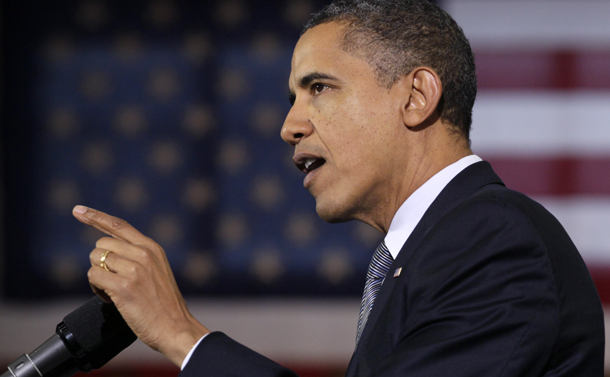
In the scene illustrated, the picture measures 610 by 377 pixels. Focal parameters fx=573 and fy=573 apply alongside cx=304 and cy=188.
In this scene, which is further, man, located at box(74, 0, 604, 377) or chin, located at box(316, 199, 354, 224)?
chin, located at box(316, 199, 354, 224)

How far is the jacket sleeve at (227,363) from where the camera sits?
780mm

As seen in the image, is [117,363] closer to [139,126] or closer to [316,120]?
[139,126]

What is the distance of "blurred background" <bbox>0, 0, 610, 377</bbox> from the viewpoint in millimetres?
3314

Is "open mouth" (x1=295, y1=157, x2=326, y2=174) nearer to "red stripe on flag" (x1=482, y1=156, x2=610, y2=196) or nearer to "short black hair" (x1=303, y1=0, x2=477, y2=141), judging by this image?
"short black hair" (x1=303, y1=0, x2=477, y2=141)

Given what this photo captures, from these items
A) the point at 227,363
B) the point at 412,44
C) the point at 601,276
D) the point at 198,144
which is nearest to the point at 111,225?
the point at 227,363

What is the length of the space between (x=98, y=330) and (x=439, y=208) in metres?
0.56

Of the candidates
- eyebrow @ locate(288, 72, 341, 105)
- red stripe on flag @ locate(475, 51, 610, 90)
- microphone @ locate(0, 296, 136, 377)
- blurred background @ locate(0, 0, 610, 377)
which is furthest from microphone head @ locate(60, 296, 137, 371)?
red stripe on flag @ locate(475, 51, 610, 90)

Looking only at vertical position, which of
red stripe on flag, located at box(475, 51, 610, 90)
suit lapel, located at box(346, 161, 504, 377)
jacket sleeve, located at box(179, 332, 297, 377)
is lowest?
jacket sleeve, located at box(179, 332, 297, 377)

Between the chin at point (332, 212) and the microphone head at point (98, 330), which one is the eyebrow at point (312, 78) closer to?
the chin at point (332, 212)

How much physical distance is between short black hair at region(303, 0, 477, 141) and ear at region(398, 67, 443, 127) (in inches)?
0.7

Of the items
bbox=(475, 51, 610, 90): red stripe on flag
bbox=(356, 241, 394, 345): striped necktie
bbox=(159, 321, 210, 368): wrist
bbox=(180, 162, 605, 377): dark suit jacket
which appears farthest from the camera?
bbox=(475, 51, 610, 90): red stripe on flag

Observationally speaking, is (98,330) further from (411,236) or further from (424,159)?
(424,159)

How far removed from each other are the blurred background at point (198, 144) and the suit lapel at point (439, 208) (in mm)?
2492

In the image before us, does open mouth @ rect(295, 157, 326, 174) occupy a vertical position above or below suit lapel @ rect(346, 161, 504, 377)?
above
